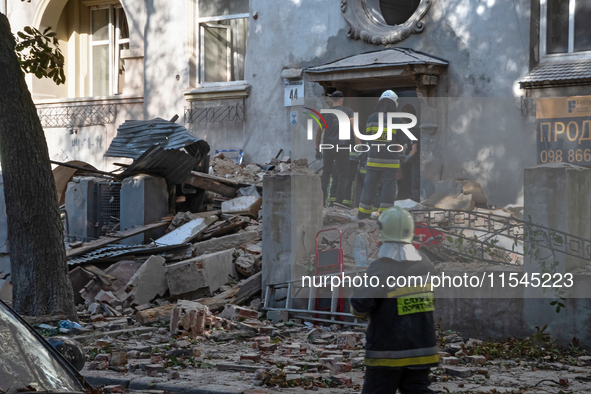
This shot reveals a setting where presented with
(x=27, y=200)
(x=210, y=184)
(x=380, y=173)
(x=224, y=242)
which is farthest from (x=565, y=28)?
(x=27, y=200)

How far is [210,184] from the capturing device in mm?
12516

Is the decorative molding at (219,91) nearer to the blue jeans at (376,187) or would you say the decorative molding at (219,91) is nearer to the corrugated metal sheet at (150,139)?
the corrugated metal sheet at (150,139)

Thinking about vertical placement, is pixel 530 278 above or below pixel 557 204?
below

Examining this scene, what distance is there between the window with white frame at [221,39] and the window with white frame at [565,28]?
7.03 metres

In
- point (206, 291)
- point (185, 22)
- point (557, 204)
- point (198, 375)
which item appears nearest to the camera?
point (198, 375)

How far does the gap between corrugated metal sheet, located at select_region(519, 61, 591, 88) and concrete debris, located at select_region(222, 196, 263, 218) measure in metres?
5.37

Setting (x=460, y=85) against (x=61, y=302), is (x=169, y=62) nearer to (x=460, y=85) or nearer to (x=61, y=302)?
(x=460, y=85)

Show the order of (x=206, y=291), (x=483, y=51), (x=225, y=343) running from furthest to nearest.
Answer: (x=483, y=51)
(x=206, y=291)
(x=225, y=343)

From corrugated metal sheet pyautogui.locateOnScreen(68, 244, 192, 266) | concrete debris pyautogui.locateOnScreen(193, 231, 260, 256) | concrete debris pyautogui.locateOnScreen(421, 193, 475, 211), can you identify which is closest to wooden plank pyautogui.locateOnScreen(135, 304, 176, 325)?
corrugated metal sheet pyautogui.locateOnScreen(68, 244, 192, 266)

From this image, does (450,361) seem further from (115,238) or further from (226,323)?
(115,238)

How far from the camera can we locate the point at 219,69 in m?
16.7

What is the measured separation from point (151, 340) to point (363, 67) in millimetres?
7589

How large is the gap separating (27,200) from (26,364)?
5.40 meters

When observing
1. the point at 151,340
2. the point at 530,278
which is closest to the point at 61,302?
the point at 151,340
